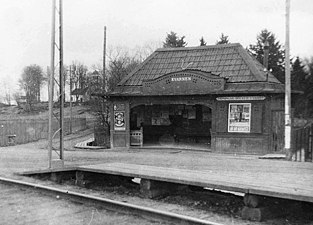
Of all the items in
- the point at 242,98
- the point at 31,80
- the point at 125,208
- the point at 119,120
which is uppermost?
the point at 31,80

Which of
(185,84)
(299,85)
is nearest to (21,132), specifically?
(185,84)

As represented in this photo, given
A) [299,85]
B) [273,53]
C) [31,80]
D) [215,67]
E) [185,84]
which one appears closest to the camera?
[185,84]

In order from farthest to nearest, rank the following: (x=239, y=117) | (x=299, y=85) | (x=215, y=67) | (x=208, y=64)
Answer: (x=299, y=85), (x=208, y=64), (x=215, y=67), (x=239, y=117)

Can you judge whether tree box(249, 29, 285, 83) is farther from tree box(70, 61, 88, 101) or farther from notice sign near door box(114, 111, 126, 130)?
tree box(70, 61, 88, 101)

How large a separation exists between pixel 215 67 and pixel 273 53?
21.0 metres

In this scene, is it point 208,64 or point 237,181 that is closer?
point 237,181

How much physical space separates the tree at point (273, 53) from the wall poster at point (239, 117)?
2172cm

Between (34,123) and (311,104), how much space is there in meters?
21.5

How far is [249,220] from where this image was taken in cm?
689

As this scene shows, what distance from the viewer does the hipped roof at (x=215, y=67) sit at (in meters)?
20.5

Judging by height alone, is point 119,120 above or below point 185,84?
below

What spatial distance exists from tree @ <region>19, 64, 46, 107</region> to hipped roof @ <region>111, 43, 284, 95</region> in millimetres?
48447

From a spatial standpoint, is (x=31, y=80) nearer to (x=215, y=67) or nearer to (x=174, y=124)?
(x=174, y=124)

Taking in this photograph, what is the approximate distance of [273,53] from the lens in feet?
137
